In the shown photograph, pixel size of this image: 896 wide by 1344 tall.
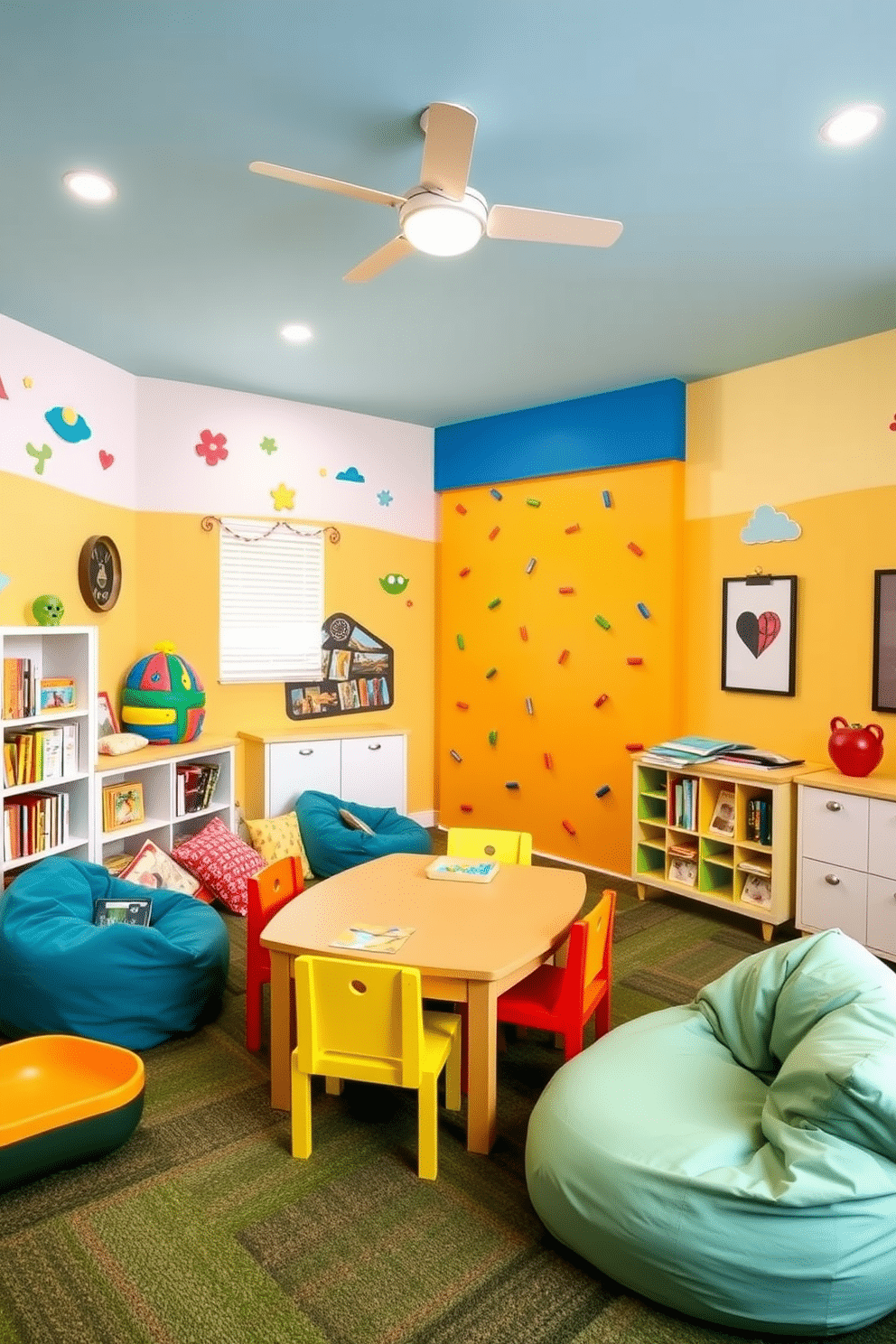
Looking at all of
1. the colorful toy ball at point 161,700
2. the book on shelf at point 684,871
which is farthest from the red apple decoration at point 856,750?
the colorful toy ball at point 161,700

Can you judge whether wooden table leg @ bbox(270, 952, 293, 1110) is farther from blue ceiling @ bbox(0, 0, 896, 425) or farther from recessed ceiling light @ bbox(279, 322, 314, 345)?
recessed ceiling light @ bbox(279, 322, 314, 345)

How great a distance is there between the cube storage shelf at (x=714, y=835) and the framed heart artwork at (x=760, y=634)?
1.92 ft

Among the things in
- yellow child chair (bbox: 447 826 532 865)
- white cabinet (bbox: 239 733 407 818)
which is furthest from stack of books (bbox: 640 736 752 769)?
white cabinet (bbox: 239 733 407 818)

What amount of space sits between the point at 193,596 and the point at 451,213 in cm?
325

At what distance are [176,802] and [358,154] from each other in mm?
3252

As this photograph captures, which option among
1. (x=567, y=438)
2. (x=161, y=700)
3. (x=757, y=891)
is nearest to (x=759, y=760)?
(x=757, y=891)

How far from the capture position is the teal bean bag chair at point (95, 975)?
2.87m

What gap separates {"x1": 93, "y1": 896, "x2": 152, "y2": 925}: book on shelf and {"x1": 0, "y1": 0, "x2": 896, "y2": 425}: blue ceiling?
2516 millimetres

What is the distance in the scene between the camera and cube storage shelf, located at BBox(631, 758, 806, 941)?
4020 mm

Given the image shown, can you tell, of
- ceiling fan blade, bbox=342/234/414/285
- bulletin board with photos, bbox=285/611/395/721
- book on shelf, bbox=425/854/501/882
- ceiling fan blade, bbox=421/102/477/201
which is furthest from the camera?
bulletin board with photos, bbox=285/611/395/721

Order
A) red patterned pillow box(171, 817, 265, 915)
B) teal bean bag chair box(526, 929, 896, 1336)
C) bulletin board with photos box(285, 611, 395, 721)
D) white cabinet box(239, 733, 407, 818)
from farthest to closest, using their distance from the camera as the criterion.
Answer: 1. bulletin board with photos box(285, 611, 395, 721)
2. white cabinet box(239, 733, 407, 818)
3. red patterned pillow box(171, 817, 265, 915)
4. teal bean bag chair box(526, 929, 896, 1336)

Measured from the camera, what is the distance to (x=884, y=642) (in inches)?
160

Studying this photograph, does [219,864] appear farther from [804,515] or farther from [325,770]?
[804,515]

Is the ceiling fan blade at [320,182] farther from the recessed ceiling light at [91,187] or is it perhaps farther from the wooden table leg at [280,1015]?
the wooden table leg at [280,1015]
